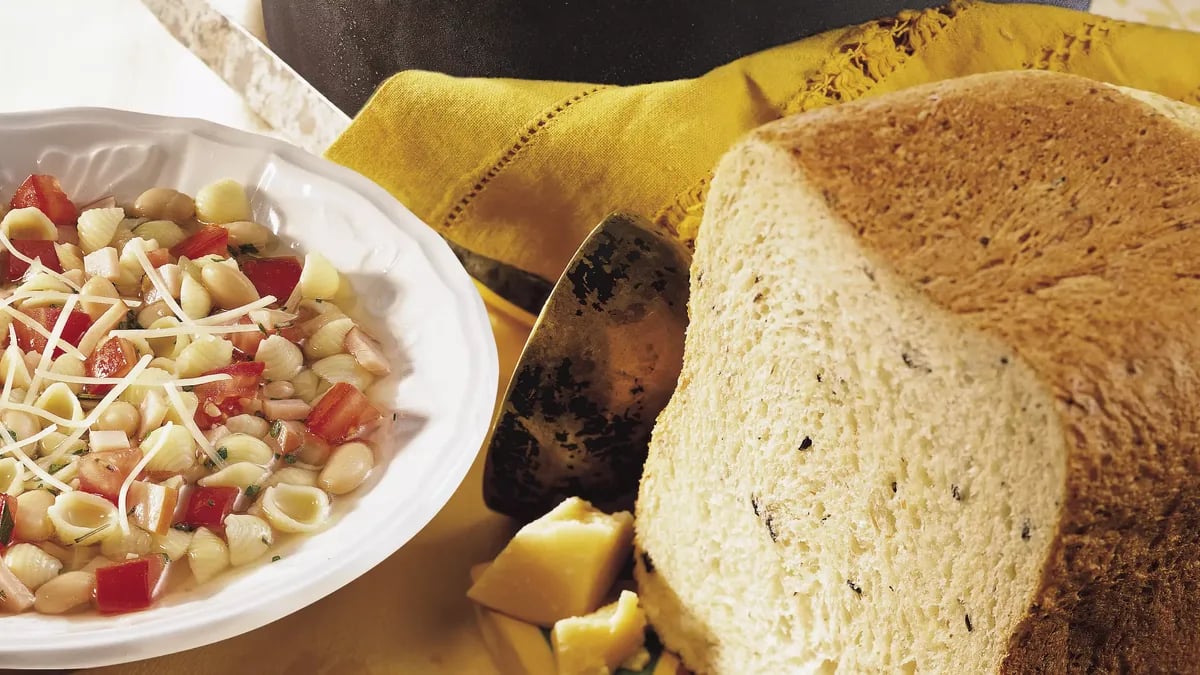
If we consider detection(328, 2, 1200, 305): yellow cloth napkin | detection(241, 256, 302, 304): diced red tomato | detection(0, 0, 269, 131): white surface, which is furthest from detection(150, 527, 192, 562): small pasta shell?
detection(0, 0, 269, 131): white surface

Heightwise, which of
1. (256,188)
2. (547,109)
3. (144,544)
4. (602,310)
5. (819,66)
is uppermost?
(819,66)

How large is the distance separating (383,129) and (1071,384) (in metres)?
1.14

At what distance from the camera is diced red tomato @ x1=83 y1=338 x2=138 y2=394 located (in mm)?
1347

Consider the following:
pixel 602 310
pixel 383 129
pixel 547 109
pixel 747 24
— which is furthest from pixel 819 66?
pixel 383 129

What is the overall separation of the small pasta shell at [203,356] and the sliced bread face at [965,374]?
590 millimetres

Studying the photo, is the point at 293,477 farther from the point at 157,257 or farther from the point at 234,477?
the point at 157,257

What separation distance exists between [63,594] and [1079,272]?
101 centimetres

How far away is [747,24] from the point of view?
5.36 ft

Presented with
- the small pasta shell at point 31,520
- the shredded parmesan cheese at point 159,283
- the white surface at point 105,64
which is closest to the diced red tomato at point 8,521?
the small pasta shell at point 31,520

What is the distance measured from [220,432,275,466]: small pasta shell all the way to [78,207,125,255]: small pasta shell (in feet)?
1.43

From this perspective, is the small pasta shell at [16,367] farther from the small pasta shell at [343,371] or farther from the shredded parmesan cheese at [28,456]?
the small pasta shell at [343,371]

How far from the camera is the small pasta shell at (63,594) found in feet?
3.64

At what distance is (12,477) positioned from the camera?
122 centimetres

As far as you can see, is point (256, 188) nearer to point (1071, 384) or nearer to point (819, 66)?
point (819, 66)
